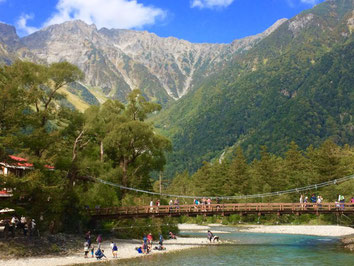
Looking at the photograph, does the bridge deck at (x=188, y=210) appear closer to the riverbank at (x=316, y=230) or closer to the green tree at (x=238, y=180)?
the riverbank at (x=316, y=230)

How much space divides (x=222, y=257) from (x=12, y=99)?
78.7ft

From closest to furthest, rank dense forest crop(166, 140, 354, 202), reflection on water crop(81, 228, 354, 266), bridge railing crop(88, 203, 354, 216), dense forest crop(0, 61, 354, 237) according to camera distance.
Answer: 1. dense forest crop(0, 61, 354, 237)
2. reflection on water crop(81, 228, 354, 266)
3. bridge railing crop(88, 203, 354, 216)
4. dense forest crop(166, 140, 354, 202)

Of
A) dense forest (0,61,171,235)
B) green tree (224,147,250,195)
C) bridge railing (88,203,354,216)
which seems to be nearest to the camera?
dense forest (0,61,171,235)

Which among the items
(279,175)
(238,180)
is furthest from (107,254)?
(279,175)

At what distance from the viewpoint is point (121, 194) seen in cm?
4953

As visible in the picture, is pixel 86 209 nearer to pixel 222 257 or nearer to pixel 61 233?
pixel 61 233

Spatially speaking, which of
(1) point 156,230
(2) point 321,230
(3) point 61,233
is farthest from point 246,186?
(3) point 61,233

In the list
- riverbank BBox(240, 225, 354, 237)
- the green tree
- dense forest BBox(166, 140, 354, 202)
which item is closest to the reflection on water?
riverbank BBox(240, 225, 354, 237)

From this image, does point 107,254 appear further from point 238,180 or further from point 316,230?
point 238,180

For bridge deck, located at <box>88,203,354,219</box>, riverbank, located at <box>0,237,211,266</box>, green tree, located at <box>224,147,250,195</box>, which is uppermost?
green tree, located at <box>224,147,250,195</box>

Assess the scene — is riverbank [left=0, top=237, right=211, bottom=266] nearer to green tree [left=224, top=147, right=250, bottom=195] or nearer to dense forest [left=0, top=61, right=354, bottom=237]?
dense forest [left=0, top=61, right=354, bottom=237]

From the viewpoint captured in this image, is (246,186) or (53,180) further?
(246,186)

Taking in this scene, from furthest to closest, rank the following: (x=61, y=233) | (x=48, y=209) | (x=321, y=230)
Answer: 1. (x=321, y=230)
2. (x=61, y=233)
3. (x=48, y=209)

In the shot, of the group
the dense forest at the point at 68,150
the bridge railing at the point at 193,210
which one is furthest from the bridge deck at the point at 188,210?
the dense forest at the point at 68,150
